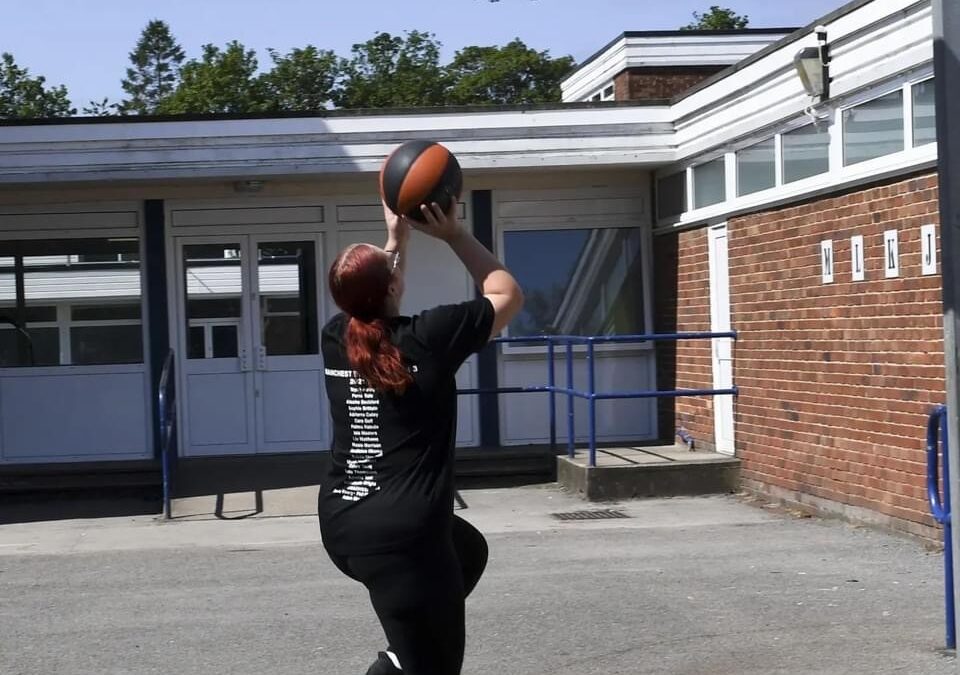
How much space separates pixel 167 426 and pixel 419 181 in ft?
25.5

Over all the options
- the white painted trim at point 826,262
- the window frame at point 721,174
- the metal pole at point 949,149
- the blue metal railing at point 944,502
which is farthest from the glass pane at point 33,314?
the metal pole at point 949,149

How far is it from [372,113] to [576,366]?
3.31 m

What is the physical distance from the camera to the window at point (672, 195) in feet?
43.5

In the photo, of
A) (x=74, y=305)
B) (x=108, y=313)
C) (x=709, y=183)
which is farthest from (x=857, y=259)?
(x=74, y=305)

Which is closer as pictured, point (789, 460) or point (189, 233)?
point (789, 460)

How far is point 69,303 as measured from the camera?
1398cm

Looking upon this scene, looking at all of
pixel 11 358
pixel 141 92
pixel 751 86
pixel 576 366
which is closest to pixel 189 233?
pixel 11 358

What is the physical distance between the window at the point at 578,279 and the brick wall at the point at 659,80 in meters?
3.14

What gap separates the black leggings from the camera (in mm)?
3879

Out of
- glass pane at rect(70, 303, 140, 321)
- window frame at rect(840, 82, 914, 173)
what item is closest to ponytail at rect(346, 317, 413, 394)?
window frame at rect(840, 82, 914, 173)

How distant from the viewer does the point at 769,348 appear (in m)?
11.3

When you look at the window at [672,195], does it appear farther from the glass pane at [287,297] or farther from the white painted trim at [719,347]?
the glass pane at [287,297]

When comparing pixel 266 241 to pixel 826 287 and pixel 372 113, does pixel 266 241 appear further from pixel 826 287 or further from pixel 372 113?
pixel 826 287

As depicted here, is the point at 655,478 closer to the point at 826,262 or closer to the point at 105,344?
the point at 826,262
